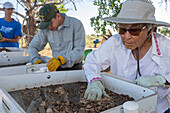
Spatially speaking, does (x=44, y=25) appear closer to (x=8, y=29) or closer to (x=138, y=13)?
(x=138, y=13)

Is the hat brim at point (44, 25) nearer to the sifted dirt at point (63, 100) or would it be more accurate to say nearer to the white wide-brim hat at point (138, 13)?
the sifted dirt at point (63, 100)

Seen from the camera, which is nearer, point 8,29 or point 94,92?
point 94,92

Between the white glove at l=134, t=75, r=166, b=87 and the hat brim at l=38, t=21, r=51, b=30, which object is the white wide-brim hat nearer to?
the white glove at l=134, t=75, r=166, b=87

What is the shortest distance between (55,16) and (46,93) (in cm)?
131

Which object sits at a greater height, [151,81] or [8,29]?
[8,29]

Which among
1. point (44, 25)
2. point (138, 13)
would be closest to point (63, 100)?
point (138, 13)

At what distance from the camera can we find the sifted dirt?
1087 mm

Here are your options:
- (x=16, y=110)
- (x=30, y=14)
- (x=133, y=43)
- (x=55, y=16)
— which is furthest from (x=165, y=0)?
(x=30, y=14)

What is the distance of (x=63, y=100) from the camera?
1.24 meters

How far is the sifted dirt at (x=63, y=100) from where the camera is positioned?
109cm

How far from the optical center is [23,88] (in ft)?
4.69

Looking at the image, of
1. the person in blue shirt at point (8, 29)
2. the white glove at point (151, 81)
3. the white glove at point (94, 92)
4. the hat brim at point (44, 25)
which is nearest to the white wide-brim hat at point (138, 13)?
Answer: the white glove at point (151, 81)

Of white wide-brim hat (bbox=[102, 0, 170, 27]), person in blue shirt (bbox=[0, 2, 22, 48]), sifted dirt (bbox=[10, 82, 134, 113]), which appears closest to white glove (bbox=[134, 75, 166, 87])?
sifted dirt (bbox=[10, 82, 134, 113])

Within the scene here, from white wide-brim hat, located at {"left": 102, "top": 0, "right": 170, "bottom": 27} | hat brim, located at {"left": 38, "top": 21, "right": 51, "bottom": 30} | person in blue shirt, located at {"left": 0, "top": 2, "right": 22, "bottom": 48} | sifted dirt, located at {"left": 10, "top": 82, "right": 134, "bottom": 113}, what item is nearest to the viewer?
sifted dirt, located at {"left": 10, "top": 82, "right": 134, "bottom": 113}
